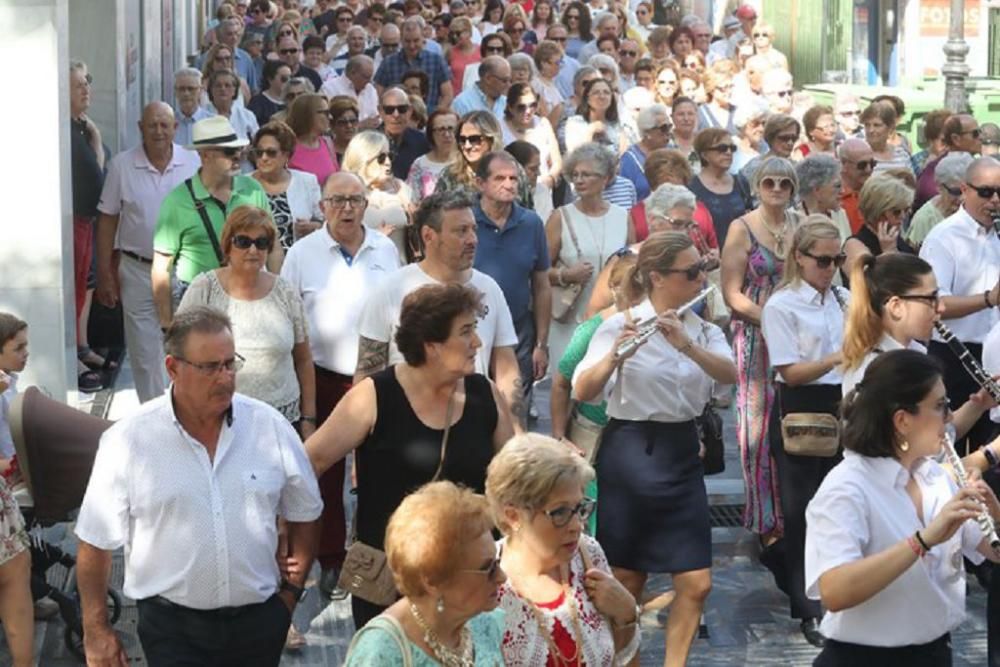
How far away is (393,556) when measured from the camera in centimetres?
487

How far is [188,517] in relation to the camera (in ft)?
20.2

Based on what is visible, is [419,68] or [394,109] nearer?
[394,109]

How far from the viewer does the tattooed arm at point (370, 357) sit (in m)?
7.94

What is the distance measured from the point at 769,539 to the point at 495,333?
2239 mm

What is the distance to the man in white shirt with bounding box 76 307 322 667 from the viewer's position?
6.15 m

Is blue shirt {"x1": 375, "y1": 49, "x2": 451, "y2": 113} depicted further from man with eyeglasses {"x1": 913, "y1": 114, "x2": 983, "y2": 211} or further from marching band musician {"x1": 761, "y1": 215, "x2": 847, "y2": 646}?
marching band musician {"x1": 761, "y1": 215, "x2": 847, "y2": 646}

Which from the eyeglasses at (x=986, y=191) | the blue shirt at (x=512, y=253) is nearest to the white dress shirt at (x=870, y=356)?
the eyeglasses at (x=986, y=191)

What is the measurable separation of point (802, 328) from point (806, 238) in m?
0.37

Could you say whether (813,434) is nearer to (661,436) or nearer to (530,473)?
(661,436)

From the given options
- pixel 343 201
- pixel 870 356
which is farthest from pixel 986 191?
pixel 343 201

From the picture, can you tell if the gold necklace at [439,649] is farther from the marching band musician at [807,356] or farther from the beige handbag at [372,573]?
the marching band musician at [807,356]

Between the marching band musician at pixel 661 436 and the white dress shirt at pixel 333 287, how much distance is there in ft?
5.75

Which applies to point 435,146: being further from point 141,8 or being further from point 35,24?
point 141,8

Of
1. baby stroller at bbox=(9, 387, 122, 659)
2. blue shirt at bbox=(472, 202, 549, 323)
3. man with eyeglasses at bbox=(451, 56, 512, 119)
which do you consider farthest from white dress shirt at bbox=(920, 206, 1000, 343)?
man with eyeglasses at bbox=(451, 56, 512, 119)
